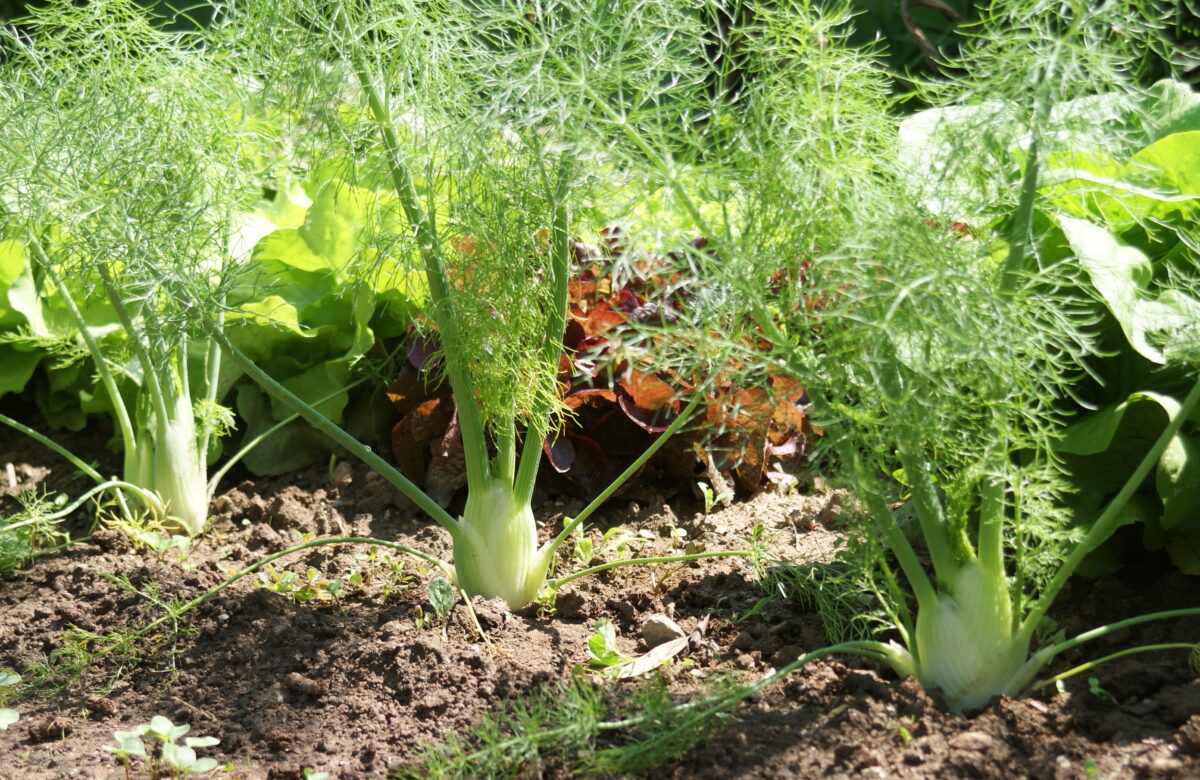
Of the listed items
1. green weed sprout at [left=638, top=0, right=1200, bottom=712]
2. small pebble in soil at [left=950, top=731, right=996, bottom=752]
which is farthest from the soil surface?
green weed sprout at [left=638, top=0, right=1200, bottom=712]

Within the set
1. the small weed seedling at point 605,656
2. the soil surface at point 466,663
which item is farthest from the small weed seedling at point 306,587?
the small weed seedling at point 605,656

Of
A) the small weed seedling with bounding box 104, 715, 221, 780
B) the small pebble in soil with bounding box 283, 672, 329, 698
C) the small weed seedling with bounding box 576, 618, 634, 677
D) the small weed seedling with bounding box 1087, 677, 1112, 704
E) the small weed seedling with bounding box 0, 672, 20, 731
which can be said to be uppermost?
the small weed seedling with bounding box 104, 715, 221, 780

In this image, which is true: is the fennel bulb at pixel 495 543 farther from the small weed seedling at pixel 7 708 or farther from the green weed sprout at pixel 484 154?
the small weed seedling at pixel 7 708

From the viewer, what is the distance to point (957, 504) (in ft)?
5.18

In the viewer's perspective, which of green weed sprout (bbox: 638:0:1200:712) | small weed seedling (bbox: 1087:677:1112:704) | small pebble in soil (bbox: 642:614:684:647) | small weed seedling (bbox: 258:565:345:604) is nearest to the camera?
green weed sprout (bbox: 638:0:1200:712)

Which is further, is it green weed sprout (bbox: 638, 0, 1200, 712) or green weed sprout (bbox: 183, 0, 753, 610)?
green weed sprout (bbox: 183, 0, 753, 610)

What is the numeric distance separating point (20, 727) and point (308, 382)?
1246mm

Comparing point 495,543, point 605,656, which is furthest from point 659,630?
point 495,543

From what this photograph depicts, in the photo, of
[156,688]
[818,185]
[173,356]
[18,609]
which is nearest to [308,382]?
[173,356]

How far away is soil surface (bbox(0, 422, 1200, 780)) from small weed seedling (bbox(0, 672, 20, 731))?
1.3 inches

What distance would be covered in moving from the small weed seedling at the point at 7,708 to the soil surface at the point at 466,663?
0.11ft

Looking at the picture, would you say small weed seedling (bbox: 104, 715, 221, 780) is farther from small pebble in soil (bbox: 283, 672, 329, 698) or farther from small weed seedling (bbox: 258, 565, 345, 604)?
small weed seedling (bbox: 258, 565, 345, 604)

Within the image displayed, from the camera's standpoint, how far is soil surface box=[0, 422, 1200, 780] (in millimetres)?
1522

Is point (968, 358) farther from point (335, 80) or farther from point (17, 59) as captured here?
point (17, 59)
